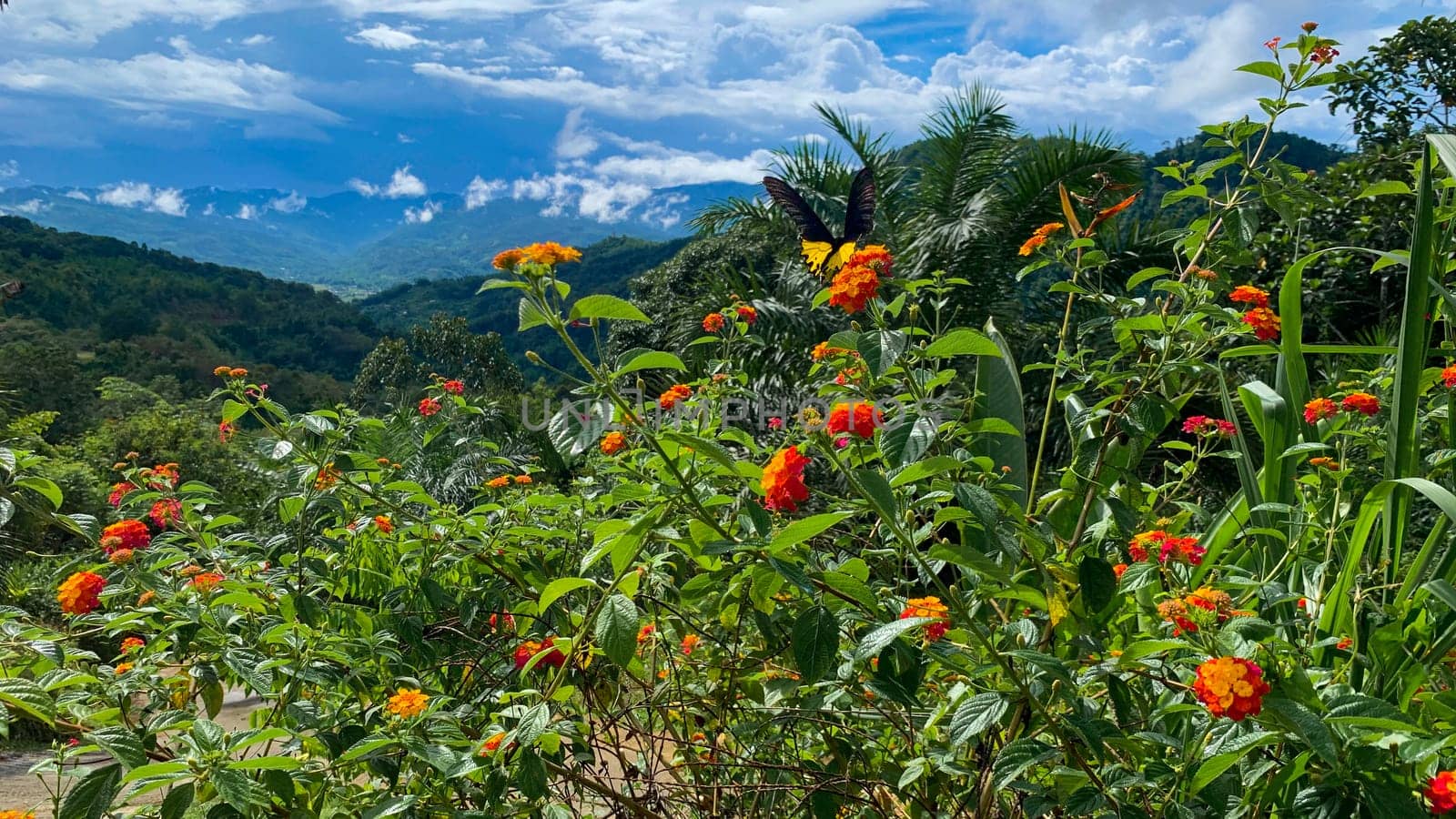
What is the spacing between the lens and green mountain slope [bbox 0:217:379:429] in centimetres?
2558

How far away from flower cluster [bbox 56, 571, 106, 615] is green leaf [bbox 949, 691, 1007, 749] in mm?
1149

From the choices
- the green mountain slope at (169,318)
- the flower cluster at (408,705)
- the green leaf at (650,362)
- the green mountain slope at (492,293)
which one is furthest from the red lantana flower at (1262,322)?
the green mountain slope at (492,293)

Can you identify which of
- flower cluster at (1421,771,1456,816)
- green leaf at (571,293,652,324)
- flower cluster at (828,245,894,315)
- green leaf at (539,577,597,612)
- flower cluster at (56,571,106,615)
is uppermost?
flower cluster at (828,245,894,315)

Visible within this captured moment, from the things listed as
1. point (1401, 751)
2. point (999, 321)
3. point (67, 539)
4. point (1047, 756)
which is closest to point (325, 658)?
point (1047, 756)

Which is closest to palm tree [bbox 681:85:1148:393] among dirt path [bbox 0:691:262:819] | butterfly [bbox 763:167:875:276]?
butterfly [bbox 763:167:875:276]

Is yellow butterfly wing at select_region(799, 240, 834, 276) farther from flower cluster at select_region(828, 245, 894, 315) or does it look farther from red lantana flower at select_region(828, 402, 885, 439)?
red lantana flower at select_region(828, 402, 885, 439)

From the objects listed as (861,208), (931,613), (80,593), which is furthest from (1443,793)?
(861,208)

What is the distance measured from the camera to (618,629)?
0.82 metres

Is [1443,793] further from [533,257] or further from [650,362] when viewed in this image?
[533,257]

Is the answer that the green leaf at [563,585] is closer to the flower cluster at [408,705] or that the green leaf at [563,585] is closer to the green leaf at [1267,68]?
the flower cluster at [408,705]

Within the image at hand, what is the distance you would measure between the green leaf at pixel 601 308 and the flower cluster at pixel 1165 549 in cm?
60

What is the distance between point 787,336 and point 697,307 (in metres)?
1.48

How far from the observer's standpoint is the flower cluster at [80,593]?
46.5 inches

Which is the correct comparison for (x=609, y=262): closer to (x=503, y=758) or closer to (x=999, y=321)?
(x=999, y=321)
